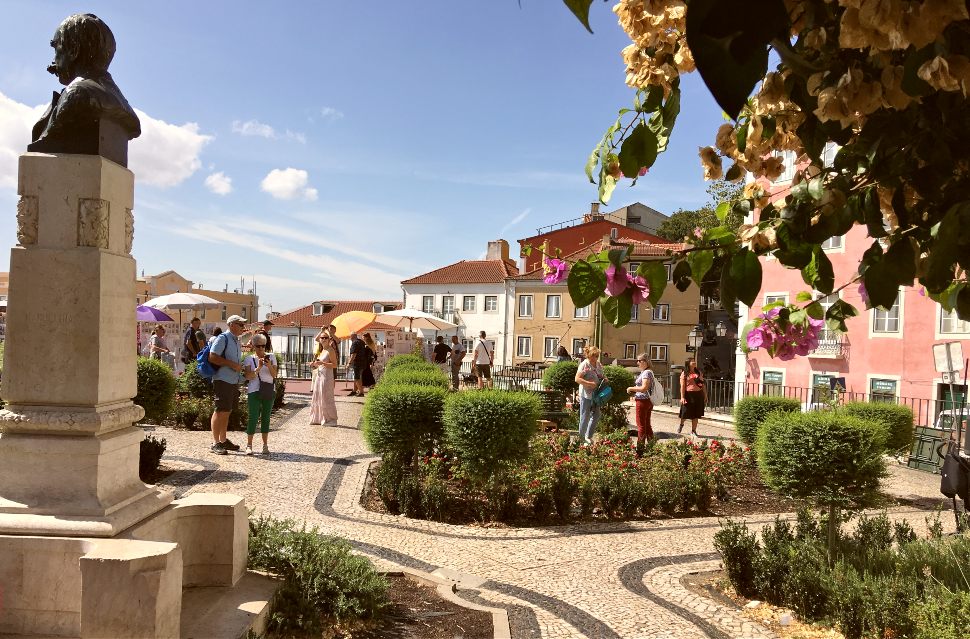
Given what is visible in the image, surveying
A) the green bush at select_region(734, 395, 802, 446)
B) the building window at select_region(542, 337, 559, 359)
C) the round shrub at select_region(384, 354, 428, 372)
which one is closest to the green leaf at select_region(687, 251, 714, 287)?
the green bush at select_region(734, 395, 802, 446)

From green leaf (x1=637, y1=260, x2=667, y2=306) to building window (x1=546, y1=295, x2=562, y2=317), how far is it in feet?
142

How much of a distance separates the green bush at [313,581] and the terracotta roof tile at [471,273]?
141ft

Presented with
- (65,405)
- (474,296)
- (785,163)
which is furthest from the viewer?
(474,296)

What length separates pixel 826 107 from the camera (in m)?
1.14

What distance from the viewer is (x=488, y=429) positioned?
8250 mm

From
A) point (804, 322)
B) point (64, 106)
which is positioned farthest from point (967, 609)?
point (64, 106)

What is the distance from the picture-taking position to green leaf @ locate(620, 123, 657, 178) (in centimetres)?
157

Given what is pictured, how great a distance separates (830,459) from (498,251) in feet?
154

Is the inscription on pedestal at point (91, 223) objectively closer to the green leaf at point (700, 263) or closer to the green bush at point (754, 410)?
the green leaf at point (700, 263)

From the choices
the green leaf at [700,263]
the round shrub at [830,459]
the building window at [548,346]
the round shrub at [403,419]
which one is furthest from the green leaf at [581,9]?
the building window at [548,346]

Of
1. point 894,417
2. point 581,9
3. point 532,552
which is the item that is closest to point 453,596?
point 532,552

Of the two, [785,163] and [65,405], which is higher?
[785,163]

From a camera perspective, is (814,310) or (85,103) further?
(85,103)

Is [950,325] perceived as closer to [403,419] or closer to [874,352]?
[874,352]
